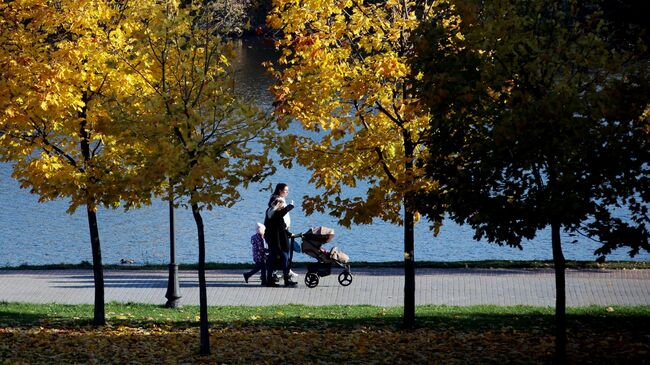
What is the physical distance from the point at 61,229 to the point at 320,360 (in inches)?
813

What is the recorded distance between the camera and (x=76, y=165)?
45.3ft

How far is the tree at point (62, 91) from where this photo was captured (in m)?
13.0

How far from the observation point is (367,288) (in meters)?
18.4

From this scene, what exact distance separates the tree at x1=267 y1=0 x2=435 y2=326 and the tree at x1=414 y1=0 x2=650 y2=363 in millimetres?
2103

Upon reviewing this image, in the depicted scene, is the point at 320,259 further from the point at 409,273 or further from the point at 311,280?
the point at 409,273

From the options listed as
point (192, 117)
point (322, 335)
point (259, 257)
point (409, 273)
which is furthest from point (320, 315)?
point (192, 117)

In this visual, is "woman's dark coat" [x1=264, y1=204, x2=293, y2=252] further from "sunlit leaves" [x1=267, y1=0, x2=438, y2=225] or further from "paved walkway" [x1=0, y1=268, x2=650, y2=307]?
"sunlit leaves" [x1=267, y1=0, x2=438, y2=225]

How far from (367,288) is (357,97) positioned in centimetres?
607

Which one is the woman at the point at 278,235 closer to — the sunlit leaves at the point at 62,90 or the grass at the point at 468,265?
the grass at the point at 468,265

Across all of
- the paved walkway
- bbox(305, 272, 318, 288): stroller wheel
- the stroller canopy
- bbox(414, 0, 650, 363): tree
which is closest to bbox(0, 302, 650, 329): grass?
the paved walkway

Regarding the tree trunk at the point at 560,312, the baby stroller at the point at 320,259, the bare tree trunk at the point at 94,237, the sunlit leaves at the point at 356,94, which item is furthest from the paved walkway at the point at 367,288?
the tree trunk at the point at 560,312

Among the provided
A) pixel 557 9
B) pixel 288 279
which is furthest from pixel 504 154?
pixel 288 279

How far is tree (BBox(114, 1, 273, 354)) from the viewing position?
10977 mm

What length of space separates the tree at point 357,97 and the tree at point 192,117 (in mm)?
1581
